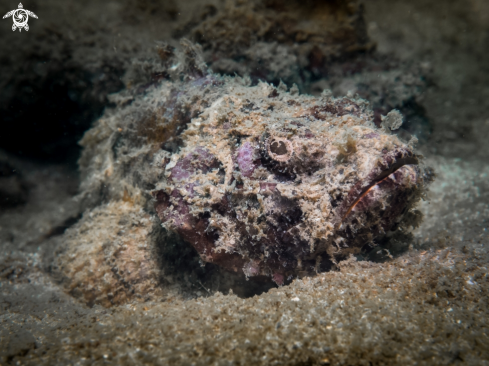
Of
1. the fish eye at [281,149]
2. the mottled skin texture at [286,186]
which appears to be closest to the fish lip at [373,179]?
the mottled skin texture at [286,186]

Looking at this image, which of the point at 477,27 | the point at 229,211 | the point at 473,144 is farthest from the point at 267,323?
the point at 477,27

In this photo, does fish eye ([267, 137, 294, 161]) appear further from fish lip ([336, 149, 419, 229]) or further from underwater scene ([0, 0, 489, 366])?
fish lip ([336, 149, 419, 229])

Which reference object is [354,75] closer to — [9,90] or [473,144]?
[473,144]

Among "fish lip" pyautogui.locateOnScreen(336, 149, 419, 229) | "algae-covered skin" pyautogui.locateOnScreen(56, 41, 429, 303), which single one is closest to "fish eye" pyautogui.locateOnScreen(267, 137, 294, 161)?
"algae-covered skin" pyautogui.locateOnScreen(56, 41, 429, 303)

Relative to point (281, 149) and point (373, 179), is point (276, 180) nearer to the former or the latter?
point (281, 149)

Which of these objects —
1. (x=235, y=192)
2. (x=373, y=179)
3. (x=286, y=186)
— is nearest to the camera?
(x=373, y=179)

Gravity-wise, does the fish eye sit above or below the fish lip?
above

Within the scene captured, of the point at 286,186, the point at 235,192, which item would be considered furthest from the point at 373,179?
the point at 235,192
